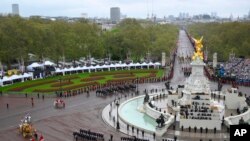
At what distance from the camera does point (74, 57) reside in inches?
3346

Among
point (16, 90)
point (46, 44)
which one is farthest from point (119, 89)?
point (46, 44)

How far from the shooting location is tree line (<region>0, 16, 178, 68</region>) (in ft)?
237

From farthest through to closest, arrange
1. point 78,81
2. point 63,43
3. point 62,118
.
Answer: point 63,43
point 78,81
point 62,118

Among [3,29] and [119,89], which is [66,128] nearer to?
[119,89]

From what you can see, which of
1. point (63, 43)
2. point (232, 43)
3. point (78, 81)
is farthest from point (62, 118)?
point (232, 43)

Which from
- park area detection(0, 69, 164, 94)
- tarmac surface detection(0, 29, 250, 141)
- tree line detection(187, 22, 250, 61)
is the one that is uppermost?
tree line detection(187, 22, 250, 61)

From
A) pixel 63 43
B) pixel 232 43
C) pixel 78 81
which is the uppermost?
pixel 63 43

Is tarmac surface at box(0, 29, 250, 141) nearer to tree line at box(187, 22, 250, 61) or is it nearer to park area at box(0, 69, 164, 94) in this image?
park area at box(0, 69, 164, 94)

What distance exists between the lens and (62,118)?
1634 inches

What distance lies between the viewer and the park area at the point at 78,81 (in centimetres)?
5822

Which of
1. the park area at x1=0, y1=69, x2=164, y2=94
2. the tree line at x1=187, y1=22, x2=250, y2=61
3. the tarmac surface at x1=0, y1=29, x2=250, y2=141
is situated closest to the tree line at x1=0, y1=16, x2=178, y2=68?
the park area at x1=0, y1=69, x2=164, y2=94

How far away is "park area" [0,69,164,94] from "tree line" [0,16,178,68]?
1086 centimetres

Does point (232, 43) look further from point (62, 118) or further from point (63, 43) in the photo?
point (62, 118)

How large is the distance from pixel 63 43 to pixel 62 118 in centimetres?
4543
